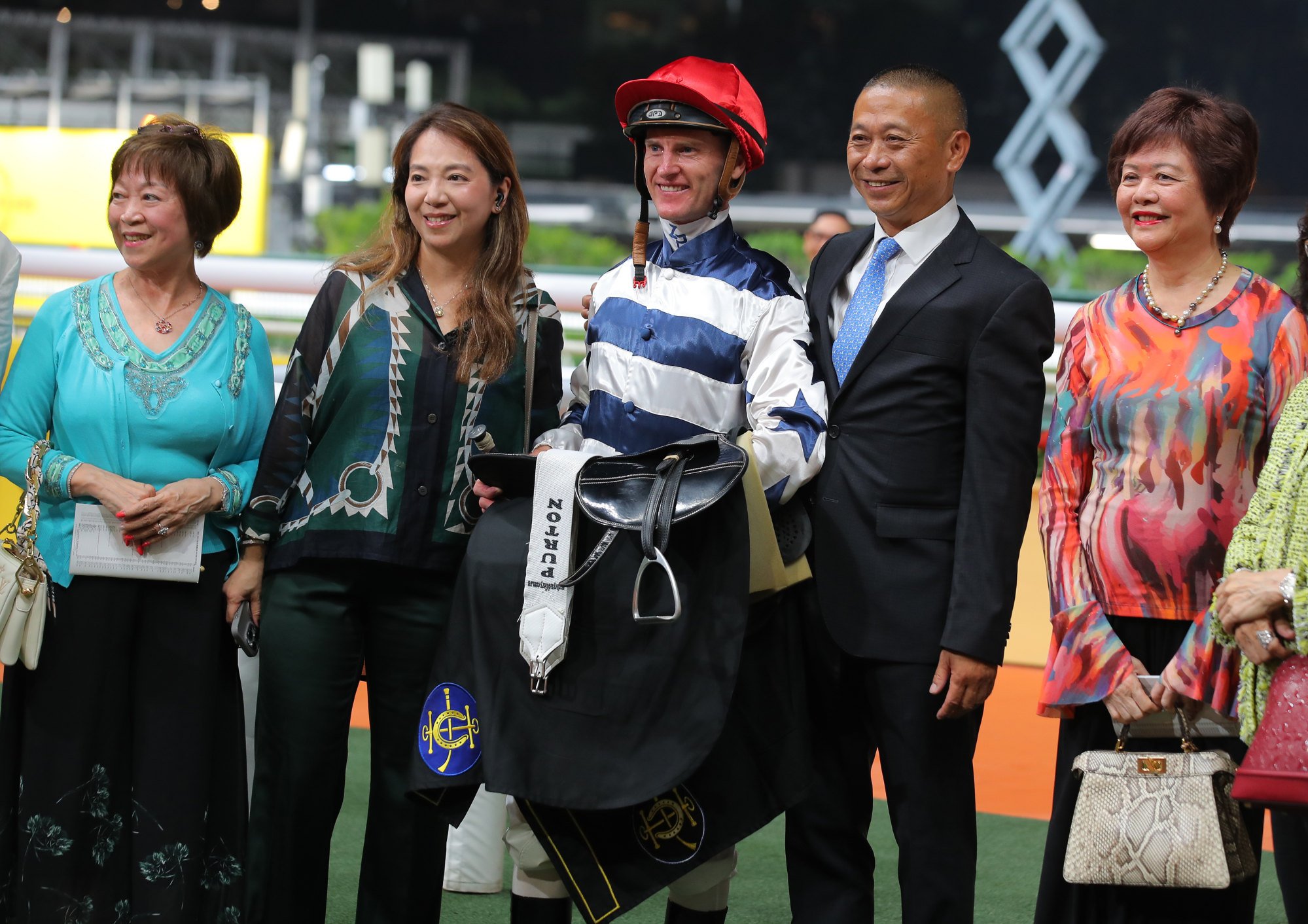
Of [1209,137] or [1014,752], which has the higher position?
[1209,137]

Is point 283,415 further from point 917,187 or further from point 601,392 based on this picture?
point 917,187

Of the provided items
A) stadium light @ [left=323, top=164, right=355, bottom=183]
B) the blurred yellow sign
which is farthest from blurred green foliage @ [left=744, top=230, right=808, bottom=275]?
stadium light @ [left=323, top=164, right=355, bottom=183]

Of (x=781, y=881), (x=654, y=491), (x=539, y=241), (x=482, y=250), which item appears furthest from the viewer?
(x=539, y=241)

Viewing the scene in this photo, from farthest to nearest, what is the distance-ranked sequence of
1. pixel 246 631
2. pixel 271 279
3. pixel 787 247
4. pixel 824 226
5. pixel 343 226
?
pixel 343 226
pixel 787 247
pixel 824 226
pixel 271 279
pixel 246 631

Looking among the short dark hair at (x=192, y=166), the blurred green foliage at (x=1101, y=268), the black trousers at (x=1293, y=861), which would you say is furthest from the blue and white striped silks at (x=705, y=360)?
the blurred green foliage at (x=1101, y=268)

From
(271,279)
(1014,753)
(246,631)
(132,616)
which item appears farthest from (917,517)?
(271,279)

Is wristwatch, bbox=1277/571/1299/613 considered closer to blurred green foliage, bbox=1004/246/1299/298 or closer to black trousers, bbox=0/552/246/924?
black trousers, bbox=0/552/246/924

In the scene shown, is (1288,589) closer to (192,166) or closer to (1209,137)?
(1209,137)

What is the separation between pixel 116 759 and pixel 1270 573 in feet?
6.55

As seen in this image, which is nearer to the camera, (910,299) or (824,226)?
(910,299)

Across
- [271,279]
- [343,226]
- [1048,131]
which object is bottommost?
[271,279]

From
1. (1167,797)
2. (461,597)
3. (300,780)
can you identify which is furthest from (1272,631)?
(300,780)

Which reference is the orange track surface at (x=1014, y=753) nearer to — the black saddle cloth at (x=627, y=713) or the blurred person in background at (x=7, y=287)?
the black saddle cloth at (x=627, y=713)

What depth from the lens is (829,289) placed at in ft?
8.54
